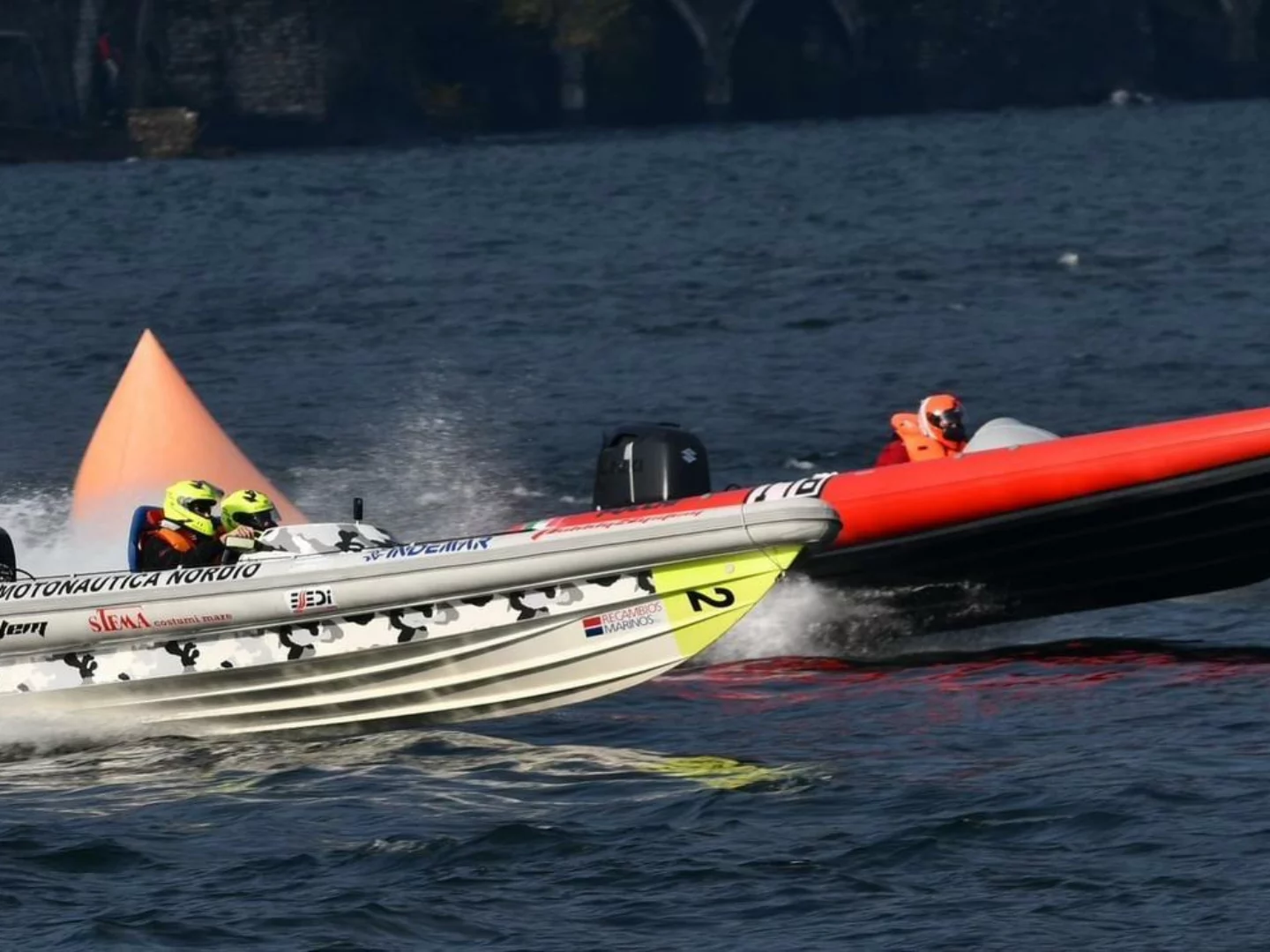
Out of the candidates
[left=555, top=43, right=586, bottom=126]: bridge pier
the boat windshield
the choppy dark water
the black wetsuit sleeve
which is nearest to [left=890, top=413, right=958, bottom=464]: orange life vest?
the choppy dark water

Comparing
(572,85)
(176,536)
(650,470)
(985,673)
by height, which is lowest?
(985,673)

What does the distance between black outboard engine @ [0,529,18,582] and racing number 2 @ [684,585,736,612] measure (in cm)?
358

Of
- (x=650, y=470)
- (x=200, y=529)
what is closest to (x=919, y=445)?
(x=650, y=470)

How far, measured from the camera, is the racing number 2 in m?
12.0

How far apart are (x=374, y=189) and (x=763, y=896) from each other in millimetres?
54880

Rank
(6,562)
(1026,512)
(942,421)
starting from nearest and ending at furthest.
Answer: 1. (6,562)
2. (1026,512)
3. (942,421)

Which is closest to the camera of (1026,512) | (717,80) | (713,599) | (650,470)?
(713,599)

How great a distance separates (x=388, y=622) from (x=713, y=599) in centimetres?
157

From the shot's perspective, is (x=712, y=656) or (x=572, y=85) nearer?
(x=712, y=656)

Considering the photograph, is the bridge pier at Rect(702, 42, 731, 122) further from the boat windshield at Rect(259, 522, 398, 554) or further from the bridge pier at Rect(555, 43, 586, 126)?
the boat windshield at Rect(259, 522, 398, 554)

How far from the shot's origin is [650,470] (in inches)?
557

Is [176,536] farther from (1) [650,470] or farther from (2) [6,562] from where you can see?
(1) [650,470]

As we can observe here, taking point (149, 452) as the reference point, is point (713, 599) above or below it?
below

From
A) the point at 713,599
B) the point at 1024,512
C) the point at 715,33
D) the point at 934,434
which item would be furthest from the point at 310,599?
the point at 715,33
